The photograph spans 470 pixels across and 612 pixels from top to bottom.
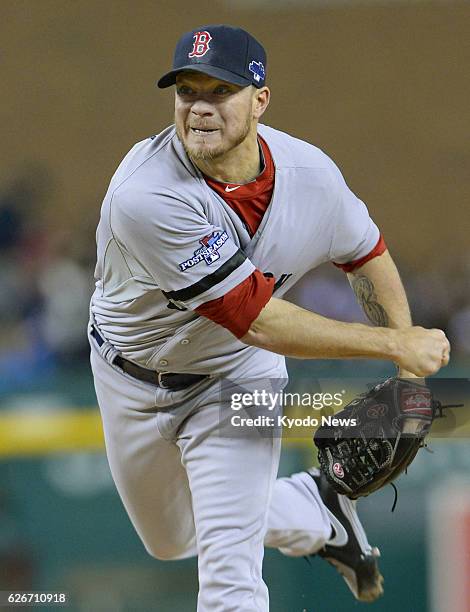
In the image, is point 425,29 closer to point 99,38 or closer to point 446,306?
point 99,38

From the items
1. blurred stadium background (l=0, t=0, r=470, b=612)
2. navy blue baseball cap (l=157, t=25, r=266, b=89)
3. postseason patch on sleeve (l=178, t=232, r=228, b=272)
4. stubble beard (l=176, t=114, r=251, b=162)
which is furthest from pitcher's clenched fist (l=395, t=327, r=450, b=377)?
blurred stadium background (l=0, t=0, r=470, b=612)

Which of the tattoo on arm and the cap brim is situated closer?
the cap brim

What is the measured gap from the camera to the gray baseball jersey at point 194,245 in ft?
7.10

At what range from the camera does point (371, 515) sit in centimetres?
353

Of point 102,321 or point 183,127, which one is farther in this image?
point 102,321

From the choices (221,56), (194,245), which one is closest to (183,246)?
(194,245)

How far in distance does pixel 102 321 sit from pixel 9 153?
4.10 meters

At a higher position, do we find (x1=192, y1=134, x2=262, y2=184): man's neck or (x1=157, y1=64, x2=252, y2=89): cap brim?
(x1=157, y1=64, x2=252, y2=89): cap brim

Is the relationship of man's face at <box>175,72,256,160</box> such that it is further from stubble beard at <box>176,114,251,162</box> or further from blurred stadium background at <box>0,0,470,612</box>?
blurred stadium background at <box>0,0,470,612</box>

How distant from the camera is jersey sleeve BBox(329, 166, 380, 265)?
2.46 metres

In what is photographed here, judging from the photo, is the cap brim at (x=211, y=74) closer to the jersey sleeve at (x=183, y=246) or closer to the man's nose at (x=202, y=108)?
the man's nose at (x=202, y=108)

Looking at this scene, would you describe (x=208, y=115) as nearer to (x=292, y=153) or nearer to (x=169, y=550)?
(x=292, y=153)

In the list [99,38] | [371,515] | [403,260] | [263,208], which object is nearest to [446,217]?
[403,260]

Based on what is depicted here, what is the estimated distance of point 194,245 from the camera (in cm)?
217
